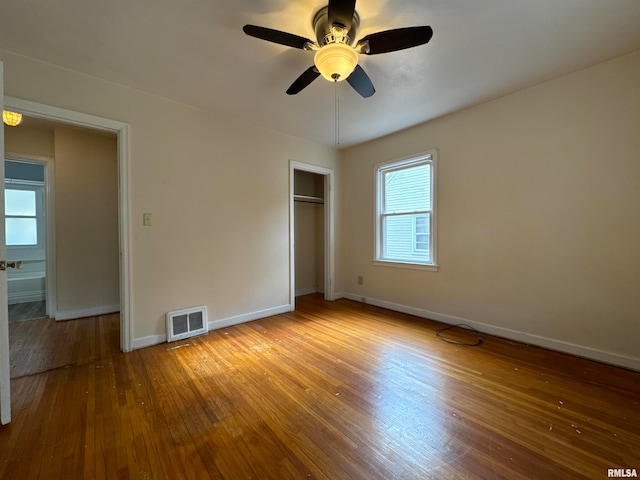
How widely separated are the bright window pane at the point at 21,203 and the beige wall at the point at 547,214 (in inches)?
279

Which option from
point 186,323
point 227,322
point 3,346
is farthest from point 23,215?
point 3,346

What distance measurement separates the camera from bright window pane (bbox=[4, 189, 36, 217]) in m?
4.96

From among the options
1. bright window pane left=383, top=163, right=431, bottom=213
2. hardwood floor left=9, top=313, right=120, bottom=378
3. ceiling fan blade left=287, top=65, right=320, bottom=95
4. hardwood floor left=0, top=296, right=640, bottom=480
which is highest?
ceiling fan blade left=287, top=65, right=320, bottom=95

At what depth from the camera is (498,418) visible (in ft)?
5.22

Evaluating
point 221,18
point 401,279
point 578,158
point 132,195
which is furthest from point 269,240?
point 578,158

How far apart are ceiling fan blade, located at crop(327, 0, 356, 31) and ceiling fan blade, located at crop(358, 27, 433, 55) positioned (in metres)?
0.16

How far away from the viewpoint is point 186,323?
2865 millimetres

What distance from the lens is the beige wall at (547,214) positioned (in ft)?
7.06

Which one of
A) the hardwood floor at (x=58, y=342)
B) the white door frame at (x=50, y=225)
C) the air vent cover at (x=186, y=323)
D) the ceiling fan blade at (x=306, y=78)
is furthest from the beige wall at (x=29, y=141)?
the ceiling fan blade at (x=306, y=78)

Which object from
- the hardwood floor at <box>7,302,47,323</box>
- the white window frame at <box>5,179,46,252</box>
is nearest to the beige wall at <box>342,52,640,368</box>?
the hardwood floor at <box>7,302,47,323</box>

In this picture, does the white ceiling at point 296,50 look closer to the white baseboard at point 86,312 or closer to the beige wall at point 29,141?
the beige wall at point 29,141

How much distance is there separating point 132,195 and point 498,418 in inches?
136

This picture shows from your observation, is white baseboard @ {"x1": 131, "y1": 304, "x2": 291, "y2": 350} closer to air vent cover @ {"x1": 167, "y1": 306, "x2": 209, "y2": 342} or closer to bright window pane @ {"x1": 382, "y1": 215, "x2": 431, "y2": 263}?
air vent cover @ {"x1": 167, "y1": 306, "x2": 209, "y2": 342}

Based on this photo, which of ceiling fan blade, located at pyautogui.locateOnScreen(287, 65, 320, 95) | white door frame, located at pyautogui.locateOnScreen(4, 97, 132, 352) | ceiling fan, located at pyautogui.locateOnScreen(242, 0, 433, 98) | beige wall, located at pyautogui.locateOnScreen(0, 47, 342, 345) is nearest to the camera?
ceiling fan, located at pyautogui.locateOnScreen(242, 0, 433, 98)
